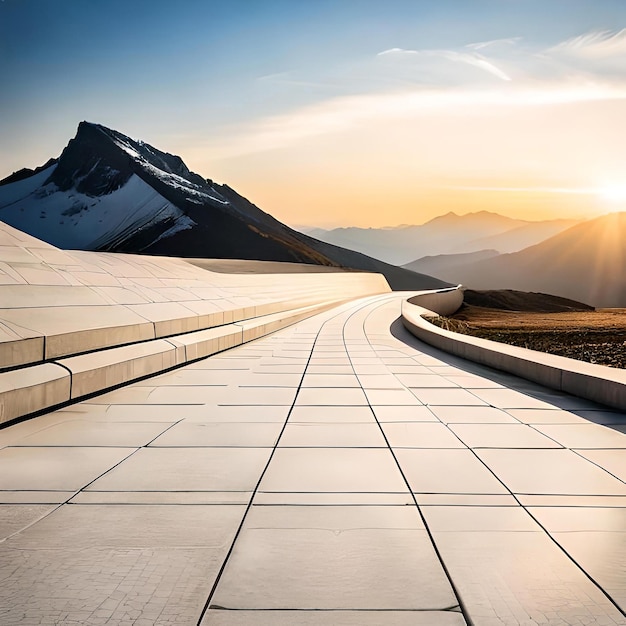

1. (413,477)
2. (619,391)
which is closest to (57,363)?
(413,477)

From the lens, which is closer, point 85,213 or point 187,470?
point 187,470

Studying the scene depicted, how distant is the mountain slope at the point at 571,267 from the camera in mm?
146250

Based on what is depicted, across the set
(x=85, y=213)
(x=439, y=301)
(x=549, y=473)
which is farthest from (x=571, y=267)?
(x=549, y=473)

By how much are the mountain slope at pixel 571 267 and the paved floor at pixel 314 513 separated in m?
143

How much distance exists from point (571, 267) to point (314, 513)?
176 m

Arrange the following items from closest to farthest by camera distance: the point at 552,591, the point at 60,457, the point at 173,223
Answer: the point at 552,591 < the point at 60,457 < the point at 173,223

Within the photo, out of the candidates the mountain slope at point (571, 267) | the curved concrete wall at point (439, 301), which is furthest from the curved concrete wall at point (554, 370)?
the mountain slope at point (571, 267)

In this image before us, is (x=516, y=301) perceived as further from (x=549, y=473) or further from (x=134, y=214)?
(x=134, y=214)

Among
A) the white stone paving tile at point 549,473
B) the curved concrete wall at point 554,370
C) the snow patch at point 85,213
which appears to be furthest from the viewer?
the snow patch at point 85,213

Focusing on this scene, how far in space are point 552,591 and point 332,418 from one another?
9.78 ft

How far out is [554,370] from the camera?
6.44m

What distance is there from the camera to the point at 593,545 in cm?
262

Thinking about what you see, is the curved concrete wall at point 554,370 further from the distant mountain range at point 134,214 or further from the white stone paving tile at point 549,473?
the distant mountain range at point 134,214

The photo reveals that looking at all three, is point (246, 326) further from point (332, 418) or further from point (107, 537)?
point (107, 537)
